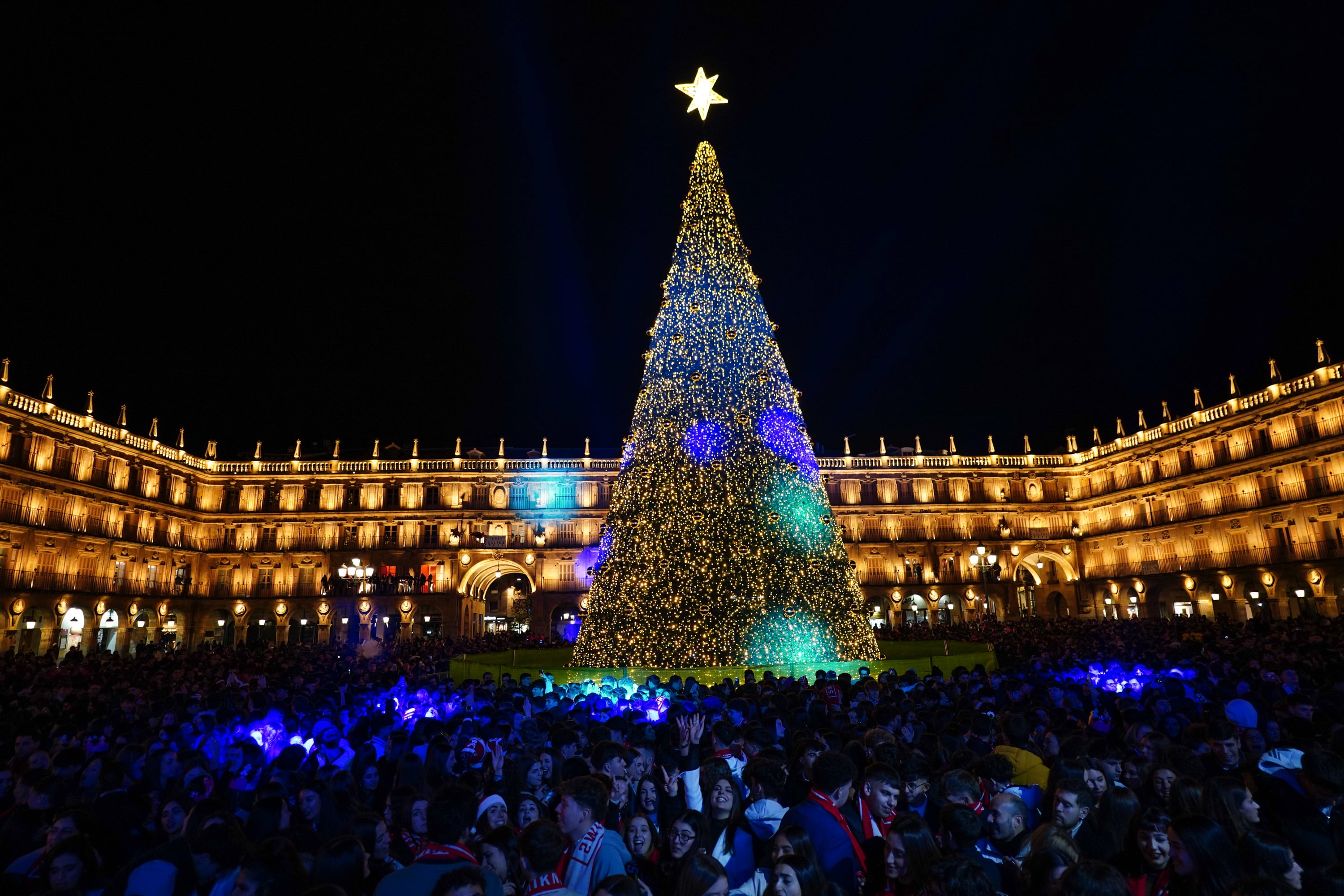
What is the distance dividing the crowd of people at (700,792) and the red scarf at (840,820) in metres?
0.01

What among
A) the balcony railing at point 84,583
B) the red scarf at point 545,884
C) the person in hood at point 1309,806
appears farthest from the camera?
the balcony railing at point 84,583

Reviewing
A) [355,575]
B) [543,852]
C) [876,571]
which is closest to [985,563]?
[876,571]

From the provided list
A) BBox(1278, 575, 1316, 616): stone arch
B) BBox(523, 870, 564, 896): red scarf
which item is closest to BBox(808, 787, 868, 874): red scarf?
BBox(523, 870, 564, 896): red scarf

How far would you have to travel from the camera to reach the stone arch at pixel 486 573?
47500 millimetres

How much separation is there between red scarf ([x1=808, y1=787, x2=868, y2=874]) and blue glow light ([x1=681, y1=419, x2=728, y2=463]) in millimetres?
12512

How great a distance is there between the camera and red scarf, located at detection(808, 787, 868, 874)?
14.1ft

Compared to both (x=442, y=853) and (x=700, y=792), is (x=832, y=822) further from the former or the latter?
(x=442, y=853)

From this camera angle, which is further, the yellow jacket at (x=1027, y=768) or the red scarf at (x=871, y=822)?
the yellow jacket at (x=1027, y=768)

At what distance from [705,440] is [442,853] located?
44.5 ft

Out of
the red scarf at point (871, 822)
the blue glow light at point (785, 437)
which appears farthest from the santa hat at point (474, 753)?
the blue glow light at point (785, 437)

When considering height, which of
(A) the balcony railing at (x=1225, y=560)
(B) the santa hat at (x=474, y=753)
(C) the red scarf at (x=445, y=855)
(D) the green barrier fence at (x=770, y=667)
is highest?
(A) the balcony railing at (x=1225, y=560)

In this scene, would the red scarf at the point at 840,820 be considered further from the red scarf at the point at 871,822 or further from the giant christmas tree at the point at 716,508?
the giant christmas tree at the point at 716,508

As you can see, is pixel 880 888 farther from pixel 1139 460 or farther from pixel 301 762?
pixel 1139 460

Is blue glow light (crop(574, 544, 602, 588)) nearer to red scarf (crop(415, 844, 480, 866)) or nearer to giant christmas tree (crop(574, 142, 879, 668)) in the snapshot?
giant christmas tree (crop(574, 142, 879, 668))
